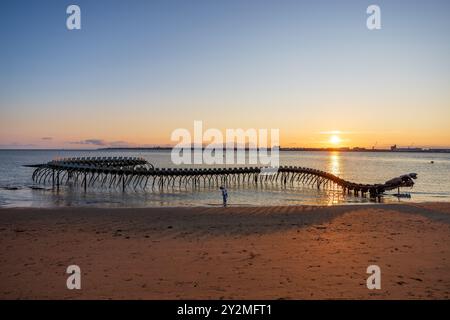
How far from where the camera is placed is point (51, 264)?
1005cm

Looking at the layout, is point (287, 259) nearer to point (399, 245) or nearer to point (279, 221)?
point (399, 245)

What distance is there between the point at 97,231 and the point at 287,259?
770 cm

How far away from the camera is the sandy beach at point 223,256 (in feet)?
26.7

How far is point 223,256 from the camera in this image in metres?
10.9

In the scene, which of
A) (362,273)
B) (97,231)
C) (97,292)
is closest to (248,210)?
(97,231)

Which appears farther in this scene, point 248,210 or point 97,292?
point 248,210

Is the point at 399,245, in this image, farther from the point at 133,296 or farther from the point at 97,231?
the point at 97,231

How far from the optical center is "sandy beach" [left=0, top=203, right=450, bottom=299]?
8.13m

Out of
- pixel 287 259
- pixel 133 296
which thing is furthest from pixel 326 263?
pixel 133 296

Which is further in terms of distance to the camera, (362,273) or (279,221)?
(279,221)

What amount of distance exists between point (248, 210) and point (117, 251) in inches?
436

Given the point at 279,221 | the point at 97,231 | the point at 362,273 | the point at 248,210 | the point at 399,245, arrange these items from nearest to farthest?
the point at 362,273 → the point at 399,245 → the point at 97,231 → the point at 279,221 → the point at 248,210

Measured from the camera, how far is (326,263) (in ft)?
33.2
